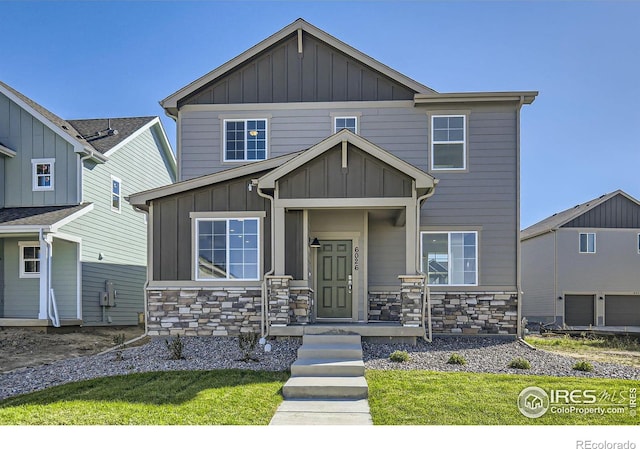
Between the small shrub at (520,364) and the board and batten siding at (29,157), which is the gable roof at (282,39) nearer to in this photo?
the board and batten siding at (29,157)

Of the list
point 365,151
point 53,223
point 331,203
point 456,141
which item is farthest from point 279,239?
point 53,223

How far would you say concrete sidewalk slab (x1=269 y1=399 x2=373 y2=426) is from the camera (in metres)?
6.63

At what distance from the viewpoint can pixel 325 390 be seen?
7.80 m

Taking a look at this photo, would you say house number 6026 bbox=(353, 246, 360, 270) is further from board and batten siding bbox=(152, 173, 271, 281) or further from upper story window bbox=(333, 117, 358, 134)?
upper story window bbox=(333, 117, 358, 134)

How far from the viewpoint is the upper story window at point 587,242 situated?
2350cm

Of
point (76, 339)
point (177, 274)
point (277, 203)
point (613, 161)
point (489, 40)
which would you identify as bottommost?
point (76, 339)

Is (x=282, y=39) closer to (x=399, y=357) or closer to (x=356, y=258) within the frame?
(x=356, y=258)

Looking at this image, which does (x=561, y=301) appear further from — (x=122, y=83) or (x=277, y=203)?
(x=122, y=83)

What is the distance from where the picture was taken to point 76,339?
14289mm

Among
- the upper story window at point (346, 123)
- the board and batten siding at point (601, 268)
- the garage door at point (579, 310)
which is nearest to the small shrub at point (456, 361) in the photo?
the upper story window at point (346, 123)

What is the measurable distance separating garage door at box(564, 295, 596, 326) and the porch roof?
1878 cm

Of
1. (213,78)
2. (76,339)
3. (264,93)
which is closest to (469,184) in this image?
(264,93)

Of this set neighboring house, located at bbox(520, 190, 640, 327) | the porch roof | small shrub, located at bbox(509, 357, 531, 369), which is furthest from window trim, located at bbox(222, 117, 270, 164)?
neighboring house, located at bbox(520, 190, 640, 327)

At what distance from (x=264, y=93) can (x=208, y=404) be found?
363 inches
